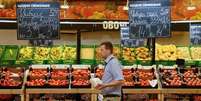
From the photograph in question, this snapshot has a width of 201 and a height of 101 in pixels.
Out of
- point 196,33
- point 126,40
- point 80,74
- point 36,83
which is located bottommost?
point 36,83

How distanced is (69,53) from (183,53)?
280cm

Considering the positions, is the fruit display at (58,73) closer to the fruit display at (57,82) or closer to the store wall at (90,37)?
the fruit display at (57,82)

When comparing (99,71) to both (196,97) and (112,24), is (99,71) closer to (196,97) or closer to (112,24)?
(196,97)

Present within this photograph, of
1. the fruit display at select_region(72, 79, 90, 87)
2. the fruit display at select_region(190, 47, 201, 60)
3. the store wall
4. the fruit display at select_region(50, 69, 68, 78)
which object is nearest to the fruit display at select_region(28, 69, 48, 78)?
the fruit display at select_region(50, 69, 68, 78)

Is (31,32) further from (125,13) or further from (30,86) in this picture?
(125,13)

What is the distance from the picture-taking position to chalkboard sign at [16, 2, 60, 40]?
383 inches

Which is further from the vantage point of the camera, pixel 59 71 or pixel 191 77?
pixel 59 71

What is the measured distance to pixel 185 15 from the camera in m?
12.1

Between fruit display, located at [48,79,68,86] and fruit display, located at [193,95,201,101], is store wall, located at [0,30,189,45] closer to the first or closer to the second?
fruit display, located at [193,95,201,101]

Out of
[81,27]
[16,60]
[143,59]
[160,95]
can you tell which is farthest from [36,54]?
[160,95]

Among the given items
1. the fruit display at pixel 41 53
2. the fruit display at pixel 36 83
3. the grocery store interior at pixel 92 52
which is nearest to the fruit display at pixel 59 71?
the grocery store interior at pixel 92 52

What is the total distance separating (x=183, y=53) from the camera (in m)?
11.5

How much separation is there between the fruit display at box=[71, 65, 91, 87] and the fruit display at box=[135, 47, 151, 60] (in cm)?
213

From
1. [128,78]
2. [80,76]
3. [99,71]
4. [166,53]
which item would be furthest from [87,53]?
[128,78]
